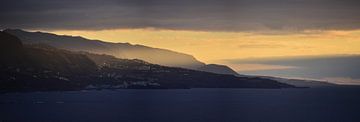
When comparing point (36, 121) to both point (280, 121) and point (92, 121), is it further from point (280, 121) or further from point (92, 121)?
point (280, 121)

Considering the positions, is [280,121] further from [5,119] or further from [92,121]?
[5,119]

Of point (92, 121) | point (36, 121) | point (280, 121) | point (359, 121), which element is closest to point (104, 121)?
point (92, 121)

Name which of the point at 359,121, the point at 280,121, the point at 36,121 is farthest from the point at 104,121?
the point at 359,121

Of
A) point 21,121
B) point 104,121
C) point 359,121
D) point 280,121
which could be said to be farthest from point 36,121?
point 359,121

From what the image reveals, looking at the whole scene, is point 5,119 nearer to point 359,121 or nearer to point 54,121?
point 54,121

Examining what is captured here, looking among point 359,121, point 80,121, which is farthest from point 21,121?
point 359,121

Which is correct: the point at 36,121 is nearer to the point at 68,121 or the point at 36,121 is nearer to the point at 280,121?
the point at 68,121
